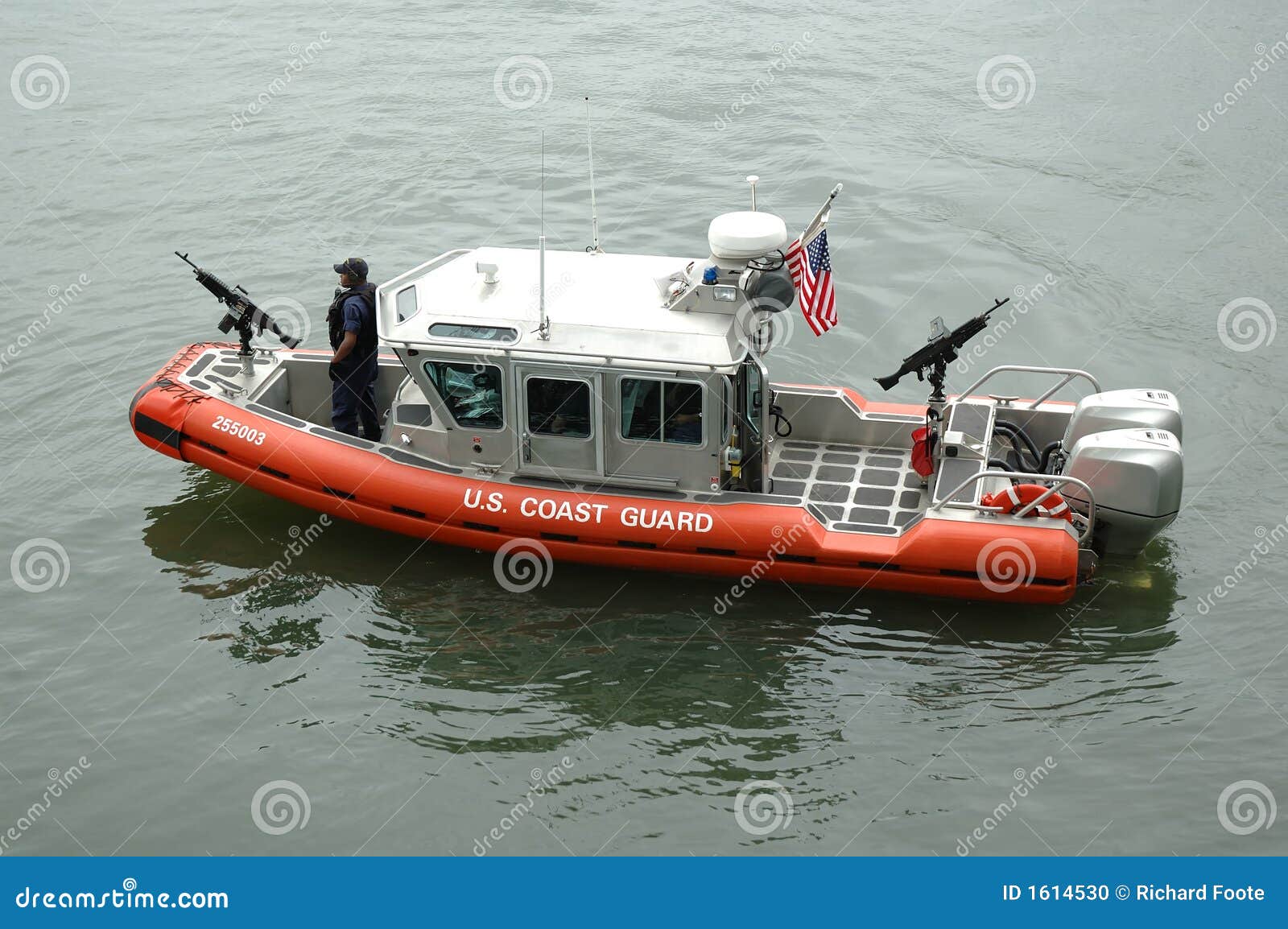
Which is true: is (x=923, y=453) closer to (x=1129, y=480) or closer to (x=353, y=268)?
(x=1129, y=480)

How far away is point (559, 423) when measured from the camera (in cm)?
861

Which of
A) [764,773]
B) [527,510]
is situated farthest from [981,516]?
[527,510]

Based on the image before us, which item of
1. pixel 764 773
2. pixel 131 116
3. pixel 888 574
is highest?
pixel 131 116

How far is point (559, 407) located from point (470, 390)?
0.63 metres

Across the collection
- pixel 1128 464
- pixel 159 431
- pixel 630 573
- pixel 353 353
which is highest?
pixel 353 353

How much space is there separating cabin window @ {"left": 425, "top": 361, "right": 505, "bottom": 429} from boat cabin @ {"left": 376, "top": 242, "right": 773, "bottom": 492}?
0.01 metres

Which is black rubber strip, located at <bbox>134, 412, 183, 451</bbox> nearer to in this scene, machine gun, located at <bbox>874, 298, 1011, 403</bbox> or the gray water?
the gray water

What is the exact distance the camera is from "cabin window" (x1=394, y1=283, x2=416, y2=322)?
8617 millimetres

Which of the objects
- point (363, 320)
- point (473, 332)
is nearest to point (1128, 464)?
point (473, 332)

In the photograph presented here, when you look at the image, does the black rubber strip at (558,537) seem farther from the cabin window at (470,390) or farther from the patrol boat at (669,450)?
the cabin window at (470,390)

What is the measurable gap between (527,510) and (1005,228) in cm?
796

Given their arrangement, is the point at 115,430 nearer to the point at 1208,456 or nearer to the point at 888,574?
the point at 888,574

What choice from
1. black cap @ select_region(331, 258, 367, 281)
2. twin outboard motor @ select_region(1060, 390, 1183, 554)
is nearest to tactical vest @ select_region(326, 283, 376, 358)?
black cap @ select_region(331, 258, 367, 281)

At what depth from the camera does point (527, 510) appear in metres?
8.68
